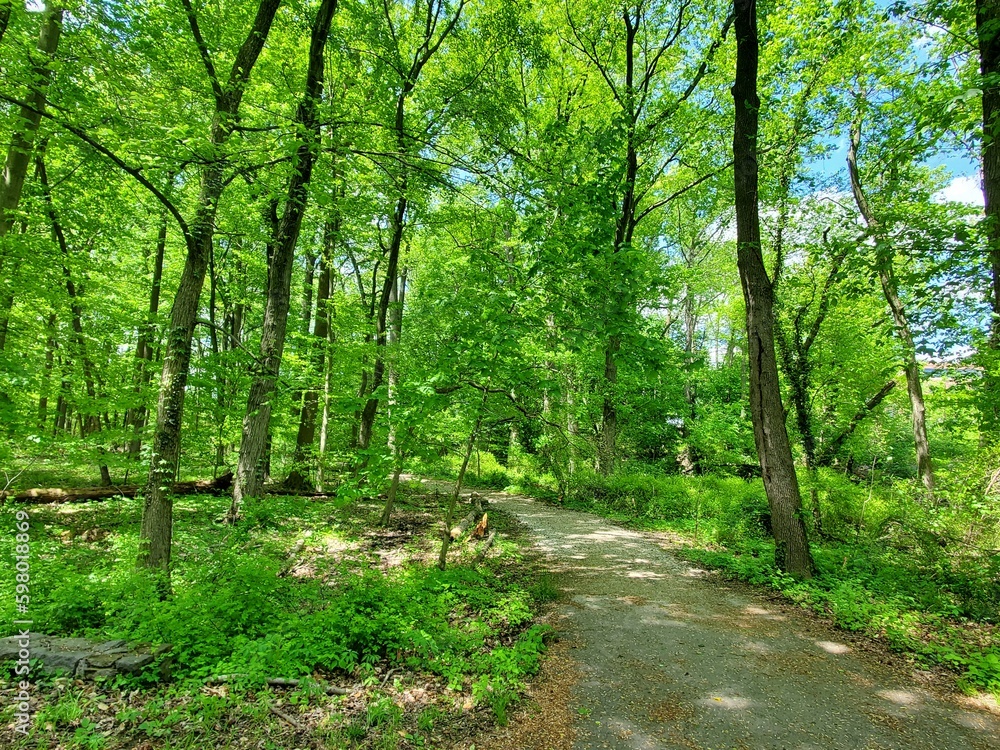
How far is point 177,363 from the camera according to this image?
16.8 ft

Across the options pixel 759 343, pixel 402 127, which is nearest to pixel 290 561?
pixel 402 127

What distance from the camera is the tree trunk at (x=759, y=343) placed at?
6480mm

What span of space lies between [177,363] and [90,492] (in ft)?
25.5

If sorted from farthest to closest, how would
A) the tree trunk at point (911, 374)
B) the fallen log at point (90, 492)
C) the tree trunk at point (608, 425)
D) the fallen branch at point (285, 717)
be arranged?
the tree trunk at point (608, 425)
the tree trunk at point (911, 374)
the fallen log at point (90, 492)
the fallen branch at point (285, 717)

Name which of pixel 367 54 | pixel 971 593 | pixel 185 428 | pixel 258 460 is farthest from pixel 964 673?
pixel 185 428

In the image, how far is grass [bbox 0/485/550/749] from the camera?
9.69 feet

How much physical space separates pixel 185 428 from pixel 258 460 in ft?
18.0

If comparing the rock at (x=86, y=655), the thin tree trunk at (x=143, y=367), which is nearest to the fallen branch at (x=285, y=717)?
the rock at (x=86, y=655)

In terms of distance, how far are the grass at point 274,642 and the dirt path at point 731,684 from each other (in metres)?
0.75

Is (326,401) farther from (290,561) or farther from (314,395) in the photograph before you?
(290,561)

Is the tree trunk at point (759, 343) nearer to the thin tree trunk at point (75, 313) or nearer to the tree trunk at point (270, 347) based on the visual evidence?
the tree trunk at point (270, 347)

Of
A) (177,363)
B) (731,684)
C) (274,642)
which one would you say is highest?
(177,363)

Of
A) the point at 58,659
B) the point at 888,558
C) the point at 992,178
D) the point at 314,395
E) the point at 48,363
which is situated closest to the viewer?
the point at 58,659

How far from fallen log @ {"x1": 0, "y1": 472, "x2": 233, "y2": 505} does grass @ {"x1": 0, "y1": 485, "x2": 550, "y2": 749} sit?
10.9 ft
